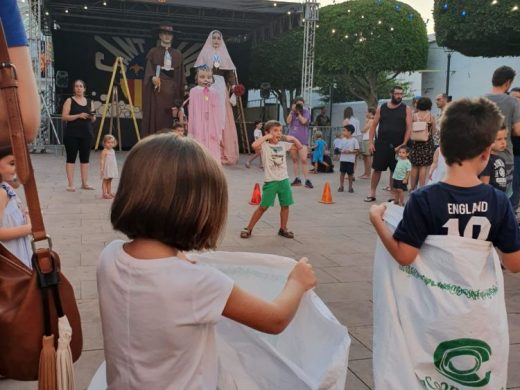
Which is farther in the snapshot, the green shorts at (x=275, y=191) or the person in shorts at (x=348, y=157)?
the person in shorts at (x=348, y=157)

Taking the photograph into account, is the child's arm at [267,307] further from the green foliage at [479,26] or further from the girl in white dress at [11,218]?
the green foliage at [479,26]

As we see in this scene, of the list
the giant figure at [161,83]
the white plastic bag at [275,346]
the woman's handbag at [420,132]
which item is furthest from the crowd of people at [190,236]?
the giant figure at [161,83]

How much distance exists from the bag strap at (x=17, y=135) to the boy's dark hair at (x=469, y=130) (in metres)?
1.51

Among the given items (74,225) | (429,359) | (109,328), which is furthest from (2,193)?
(74,225)

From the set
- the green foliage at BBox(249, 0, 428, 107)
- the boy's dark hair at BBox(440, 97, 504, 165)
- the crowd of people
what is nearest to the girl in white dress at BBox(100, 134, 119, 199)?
the crowd of people

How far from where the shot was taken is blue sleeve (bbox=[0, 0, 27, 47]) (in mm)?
1416

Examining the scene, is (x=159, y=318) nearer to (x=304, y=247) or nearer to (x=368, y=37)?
(x=304, y=247)

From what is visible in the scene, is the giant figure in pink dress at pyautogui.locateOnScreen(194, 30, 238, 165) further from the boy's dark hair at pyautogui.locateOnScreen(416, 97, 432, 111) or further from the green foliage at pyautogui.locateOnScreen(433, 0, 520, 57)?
the boy's dark hair at pyautogui.locateOnScreen(416, 97, 432, 111)

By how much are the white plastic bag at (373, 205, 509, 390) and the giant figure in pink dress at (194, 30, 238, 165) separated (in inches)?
467

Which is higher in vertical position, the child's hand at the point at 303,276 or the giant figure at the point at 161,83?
the giant figure at the point at 161,83

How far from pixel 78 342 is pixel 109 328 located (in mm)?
109

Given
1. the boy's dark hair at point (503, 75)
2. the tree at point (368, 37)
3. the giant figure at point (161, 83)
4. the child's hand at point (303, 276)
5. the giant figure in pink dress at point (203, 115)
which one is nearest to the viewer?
the child's hand at point (303, 276)

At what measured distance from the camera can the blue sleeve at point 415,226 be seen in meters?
2.09

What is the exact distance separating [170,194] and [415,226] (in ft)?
3.42
